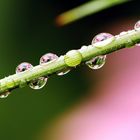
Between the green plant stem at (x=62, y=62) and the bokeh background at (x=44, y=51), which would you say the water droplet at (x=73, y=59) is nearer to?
the green plant stem at (x=62, y=62)

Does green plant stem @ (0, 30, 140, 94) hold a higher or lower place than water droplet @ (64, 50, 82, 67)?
lower

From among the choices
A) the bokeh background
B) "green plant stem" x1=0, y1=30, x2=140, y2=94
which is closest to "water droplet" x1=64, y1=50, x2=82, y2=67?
"green plant stem" x1=0, y1=30, x2=140, y2=94

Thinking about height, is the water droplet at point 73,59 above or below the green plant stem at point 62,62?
above

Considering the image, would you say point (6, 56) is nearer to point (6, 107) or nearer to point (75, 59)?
point (6, 107)

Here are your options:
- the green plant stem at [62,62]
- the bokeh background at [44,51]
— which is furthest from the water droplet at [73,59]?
the bokeh background at [44,51]

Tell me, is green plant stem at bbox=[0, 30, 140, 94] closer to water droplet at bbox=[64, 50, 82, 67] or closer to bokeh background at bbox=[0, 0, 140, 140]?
water droplet at bbox=[64, 50, 82, 67]

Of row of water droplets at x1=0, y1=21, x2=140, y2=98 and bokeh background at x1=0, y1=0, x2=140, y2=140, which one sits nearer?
row of water droplets at x1=0, y1=21, x2=140, y2=98

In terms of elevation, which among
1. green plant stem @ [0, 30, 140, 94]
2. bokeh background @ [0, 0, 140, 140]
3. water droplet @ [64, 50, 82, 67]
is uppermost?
bokeh background @ [0, 0, 140, 140]
